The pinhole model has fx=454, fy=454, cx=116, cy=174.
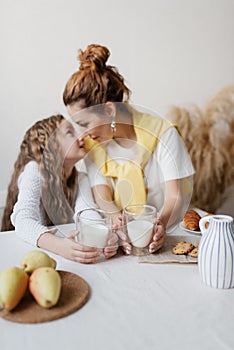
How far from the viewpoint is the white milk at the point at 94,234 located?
120 centimetres

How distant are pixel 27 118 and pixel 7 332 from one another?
1308 mm

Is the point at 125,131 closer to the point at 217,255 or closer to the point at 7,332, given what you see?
the point at 217,255

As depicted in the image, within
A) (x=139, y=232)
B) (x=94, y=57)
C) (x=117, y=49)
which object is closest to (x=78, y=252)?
(x=139, y=232)

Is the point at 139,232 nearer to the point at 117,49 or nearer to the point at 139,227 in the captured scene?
the point at 139,227

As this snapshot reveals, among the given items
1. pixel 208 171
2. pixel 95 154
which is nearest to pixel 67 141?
pixel 95 154

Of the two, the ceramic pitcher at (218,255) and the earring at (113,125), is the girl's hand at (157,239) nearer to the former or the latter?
the ceramic pitcher at (218,255)

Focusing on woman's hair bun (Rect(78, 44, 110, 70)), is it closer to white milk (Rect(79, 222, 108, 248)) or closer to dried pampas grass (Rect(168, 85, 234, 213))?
dried pampas grass (Rect(168, 85, 234, 213))

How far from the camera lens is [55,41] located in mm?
1994

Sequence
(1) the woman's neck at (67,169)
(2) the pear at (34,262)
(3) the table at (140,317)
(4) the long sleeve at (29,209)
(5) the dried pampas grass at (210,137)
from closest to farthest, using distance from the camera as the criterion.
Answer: (3) the table at (140,317)
(2) the pear at (34,262)
(4) the long sleeve at (29,209)
(1) the woman's neck at (67,169)
(5) the dried pampas grass at (210,137)

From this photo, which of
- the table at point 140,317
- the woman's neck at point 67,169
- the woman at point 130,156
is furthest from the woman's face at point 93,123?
the table at point 140,317

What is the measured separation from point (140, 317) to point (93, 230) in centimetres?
34

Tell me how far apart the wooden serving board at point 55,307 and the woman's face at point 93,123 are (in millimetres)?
519

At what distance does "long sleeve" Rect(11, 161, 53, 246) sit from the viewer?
1.34 metres

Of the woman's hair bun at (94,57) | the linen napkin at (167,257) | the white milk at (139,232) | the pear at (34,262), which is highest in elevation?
the woman's hair bun at (94,57)
